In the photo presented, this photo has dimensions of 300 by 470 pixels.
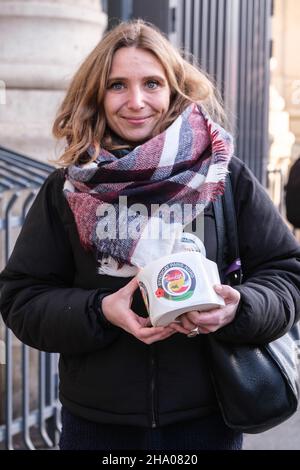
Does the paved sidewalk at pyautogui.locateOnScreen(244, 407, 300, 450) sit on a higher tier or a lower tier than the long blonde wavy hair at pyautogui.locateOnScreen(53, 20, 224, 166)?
lower

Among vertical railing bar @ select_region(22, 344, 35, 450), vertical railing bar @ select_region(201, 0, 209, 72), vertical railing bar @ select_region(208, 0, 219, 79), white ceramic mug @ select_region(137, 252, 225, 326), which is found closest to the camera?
white ceramic mug @ select_region(137, 252, 225, 326)

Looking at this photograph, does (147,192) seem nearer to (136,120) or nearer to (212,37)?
(136,120)

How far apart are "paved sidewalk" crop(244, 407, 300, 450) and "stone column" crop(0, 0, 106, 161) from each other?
187cm

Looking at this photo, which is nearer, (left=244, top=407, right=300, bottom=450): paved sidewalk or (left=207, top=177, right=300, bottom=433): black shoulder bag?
(left=207, top=177, right=300, bottom=433): black shoulder bag

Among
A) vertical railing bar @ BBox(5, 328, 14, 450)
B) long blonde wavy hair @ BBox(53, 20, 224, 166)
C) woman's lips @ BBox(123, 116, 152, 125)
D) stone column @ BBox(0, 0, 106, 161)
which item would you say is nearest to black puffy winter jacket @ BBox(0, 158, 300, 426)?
long blonde wavy hair @ BBox(53, 20, 224, 166)

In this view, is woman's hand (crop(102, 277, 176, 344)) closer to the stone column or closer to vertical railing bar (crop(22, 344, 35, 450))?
vertical railing bar (crop(22, 344, 35, 450))

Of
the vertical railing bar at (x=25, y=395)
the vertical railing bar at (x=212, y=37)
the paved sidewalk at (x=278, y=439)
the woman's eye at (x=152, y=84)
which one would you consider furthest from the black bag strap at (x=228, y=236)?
the vertical railing bar at (x=212, y=37)

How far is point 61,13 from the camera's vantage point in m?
5.43

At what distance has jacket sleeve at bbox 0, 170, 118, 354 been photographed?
2311 mm

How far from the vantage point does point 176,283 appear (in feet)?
6.76

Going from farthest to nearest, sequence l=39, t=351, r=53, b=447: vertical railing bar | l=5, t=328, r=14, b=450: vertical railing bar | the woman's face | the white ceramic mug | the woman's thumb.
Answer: l=39, t=351, r=53, b=447: vertical railing bar < l=5, t=328, r=14, b=450: vertical railing bar < the woman's face < the woman's thumb < the white ceramic mug

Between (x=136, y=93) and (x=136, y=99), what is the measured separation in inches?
0.8

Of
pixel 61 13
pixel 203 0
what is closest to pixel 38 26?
pixel 61 13

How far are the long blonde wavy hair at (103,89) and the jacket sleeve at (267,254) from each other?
0.24m
